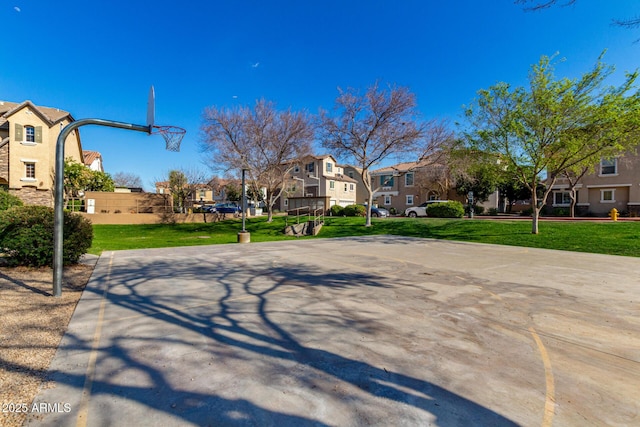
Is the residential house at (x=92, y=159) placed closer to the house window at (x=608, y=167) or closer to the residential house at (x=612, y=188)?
the residential house at (x=612, y=188)

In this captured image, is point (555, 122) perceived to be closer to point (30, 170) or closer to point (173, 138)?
point (173, 138)

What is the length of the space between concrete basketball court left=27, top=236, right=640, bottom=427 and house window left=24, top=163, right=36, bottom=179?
90.9 ft

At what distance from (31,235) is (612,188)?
40.6 m

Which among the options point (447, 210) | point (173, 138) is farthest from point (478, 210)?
point (173, 138)

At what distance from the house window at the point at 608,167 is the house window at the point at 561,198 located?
369 centimetres

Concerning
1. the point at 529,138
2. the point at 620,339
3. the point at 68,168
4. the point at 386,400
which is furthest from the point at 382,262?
the point at 68,168

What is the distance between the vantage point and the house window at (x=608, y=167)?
28608mm

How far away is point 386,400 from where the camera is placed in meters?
2.79

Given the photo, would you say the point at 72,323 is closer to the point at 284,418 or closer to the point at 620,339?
the point at 284,418

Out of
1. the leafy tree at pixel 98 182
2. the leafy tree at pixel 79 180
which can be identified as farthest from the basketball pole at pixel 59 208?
the leafy tree at pixel 98 182

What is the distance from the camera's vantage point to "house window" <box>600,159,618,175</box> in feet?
93.9

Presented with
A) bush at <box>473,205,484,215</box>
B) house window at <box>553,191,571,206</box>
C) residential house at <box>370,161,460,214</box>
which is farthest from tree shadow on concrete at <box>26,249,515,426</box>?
house window at <box>553,191,571,206</box>

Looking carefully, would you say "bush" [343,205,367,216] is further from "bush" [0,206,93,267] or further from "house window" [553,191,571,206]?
"bush" [0,206,93,267]

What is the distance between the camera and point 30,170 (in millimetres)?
26750
